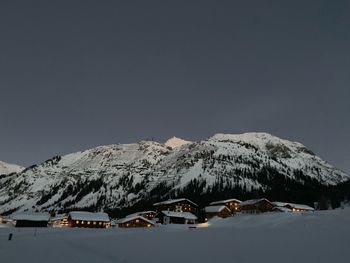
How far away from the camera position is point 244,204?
154 meters

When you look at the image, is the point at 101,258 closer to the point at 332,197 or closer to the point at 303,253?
the point at 303,253

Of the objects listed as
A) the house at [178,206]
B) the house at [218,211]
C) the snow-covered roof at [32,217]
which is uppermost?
the house at [178,206]

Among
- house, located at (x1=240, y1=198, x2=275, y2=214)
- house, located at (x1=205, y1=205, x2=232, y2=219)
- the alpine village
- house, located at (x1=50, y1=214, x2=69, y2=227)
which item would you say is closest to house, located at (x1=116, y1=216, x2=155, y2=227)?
the alpine village

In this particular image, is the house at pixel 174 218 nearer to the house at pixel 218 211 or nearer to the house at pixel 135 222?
the house at pixel 135 222

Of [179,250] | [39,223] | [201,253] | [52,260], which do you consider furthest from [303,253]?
[39,223]

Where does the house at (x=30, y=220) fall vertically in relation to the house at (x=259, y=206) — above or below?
below

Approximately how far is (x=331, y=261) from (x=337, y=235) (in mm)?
11642

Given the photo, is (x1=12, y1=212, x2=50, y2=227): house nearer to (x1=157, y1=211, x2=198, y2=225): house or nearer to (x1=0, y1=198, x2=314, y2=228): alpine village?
(x1=0, y1=198, x2=314, y2=228): alpine village

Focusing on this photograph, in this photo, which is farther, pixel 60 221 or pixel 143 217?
pixel 60 221

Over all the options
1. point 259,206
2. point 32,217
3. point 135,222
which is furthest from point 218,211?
point 32,217

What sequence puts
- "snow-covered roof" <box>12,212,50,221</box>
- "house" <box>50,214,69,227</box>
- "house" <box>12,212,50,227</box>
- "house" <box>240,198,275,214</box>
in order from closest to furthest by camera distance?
"house" <box>12,212,50,227</box>, "snow-covered roof" <box>12,212,50,221</box>, "house" <box>240,198,275,214</box>, "house" <box>50,214,69,227</box>

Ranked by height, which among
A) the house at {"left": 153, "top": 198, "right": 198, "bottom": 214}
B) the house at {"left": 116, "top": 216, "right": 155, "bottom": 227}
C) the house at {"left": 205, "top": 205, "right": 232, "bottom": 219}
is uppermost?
the house at {"left": 153, "top": 198, "right": 198, "bottom": 214}

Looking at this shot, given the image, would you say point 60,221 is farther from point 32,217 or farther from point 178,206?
point 178,206

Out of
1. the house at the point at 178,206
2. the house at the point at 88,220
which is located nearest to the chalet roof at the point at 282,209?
the house at the point at 178,206
